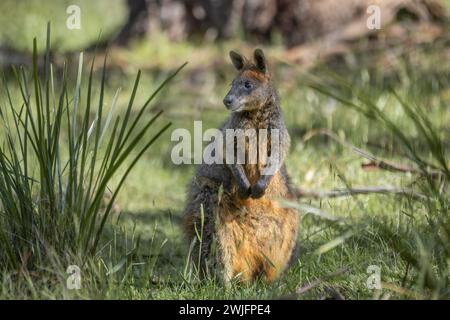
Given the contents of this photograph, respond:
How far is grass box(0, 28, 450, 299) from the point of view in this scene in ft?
13.5

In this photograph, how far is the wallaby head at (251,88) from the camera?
17.2 feet

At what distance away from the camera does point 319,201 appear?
21.6ft

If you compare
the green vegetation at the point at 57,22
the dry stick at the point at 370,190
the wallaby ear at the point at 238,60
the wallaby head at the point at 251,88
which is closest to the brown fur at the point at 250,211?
the wallaby head at the point at 251,88

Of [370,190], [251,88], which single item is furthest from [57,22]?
[370,190]

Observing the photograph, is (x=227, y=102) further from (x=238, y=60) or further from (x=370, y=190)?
(x=370, y=190)

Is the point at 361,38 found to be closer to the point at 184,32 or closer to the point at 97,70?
the point at 184,32

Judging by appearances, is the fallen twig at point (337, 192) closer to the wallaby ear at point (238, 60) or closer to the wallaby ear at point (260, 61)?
the wallaby ear at point (260, 61)

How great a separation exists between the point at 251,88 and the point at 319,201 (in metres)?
1.62

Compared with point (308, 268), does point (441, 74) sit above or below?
above

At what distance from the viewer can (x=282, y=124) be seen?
5.47m

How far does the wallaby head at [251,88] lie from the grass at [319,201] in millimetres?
390

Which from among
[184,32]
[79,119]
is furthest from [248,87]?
[184,32]
